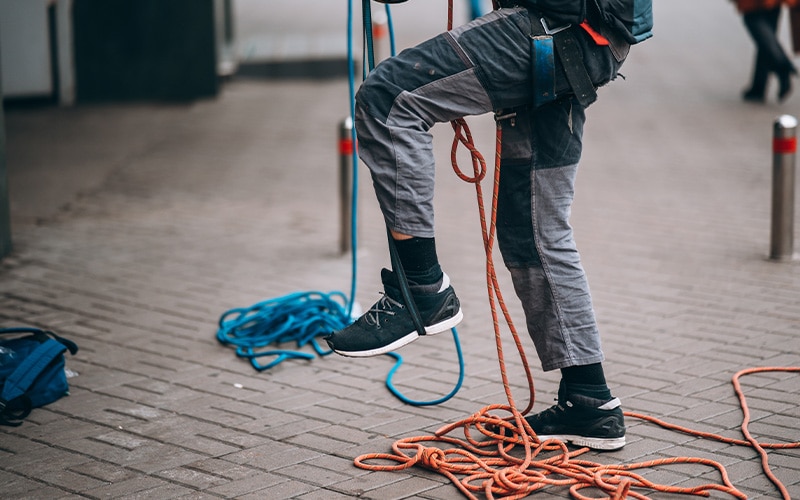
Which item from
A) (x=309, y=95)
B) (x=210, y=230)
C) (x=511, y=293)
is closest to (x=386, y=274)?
(x=511, y=293)

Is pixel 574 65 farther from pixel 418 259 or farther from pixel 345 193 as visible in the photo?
pixel 345 193

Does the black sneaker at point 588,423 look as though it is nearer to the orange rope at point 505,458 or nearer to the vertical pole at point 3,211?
the orange rope at point 505,458

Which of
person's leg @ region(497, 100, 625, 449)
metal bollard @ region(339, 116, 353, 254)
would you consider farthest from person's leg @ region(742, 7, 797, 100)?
person's leg @ region(497, 100, 625, 449)

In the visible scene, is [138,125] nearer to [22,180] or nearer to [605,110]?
[22,180]

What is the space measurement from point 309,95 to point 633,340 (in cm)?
878

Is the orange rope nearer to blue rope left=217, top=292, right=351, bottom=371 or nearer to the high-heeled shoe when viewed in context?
blue rope left=217, top=292, right=351, bottom=371

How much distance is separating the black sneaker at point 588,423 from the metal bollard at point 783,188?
3.21m

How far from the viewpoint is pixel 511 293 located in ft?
20.0

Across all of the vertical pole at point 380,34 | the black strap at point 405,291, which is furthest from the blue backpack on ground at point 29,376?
the vertical pole at point 380,34

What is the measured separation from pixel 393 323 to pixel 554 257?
663 mm

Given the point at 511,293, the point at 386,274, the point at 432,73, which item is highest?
the point at 432,73

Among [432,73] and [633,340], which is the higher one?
[432,73]

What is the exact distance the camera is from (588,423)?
12.4 feet

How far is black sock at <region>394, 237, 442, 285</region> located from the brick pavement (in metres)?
0.72
